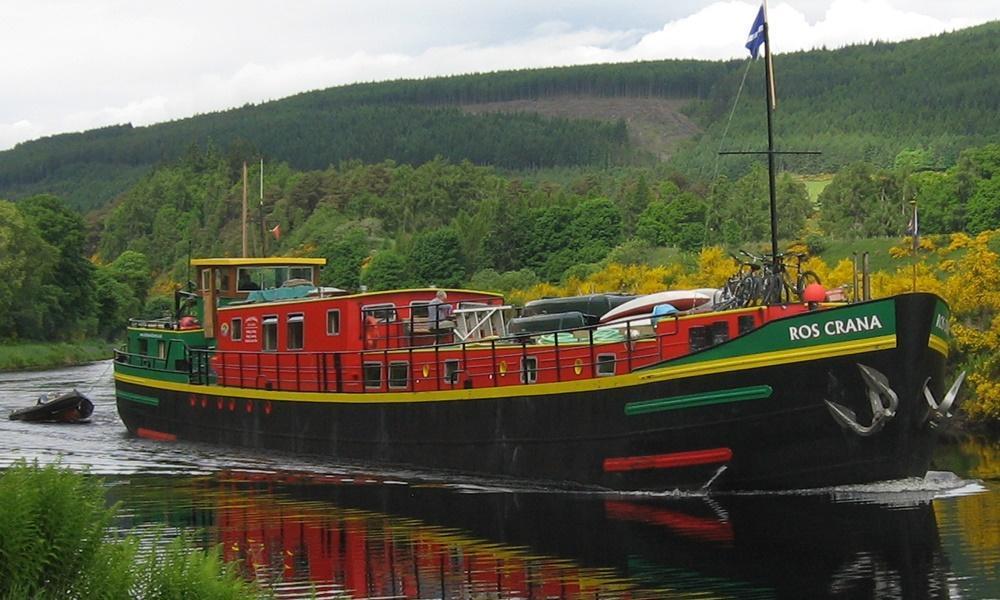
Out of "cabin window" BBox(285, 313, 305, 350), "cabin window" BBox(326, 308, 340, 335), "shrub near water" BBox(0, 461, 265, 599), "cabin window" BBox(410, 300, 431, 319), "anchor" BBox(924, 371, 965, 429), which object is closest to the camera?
"shrub near water" BBox(0, 461, 265, 599)

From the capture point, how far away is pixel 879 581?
72.6 ft

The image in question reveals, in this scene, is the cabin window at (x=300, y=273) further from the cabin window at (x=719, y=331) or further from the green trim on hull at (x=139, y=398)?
the cabin window at (x=719, y=331)

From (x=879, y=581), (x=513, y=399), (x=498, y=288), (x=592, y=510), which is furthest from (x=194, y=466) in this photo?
(x=498, y=288)

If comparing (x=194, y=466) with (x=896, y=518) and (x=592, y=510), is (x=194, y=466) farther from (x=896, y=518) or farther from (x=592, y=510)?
(x=896, y=518)

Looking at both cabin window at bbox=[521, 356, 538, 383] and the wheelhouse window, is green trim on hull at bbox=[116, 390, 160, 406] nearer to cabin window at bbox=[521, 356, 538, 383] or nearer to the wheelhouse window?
the wheelhouse window

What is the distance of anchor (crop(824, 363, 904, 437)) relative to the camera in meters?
27.1

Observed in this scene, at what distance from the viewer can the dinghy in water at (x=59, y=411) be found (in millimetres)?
49906

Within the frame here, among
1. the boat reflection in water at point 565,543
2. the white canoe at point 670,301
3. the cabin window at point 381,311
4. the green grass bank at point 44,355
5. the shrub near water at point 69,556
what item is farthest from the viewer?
the green grass bank at point 44,355

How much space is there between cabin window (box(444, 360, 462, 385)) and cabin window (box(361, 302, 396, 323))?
8.45 feet

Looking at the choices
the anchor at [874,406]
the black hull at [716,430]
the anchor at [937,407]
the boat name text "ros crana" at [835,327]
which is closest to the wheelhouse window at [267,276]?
the black hull at [716,430]

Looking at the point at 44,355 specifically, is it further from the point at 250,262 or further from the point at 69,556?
the point at 69,556

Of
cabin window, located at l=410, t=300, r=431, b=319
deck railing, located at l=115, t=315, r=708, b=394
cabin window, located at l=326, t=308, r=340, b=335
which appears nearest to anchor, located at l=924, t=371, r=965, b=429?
deck railing, located at l=115, t=315, r=708, b=394

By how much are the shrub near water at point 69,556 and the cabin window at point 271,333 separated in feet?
77.6

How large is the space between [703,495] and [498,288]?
253ft
